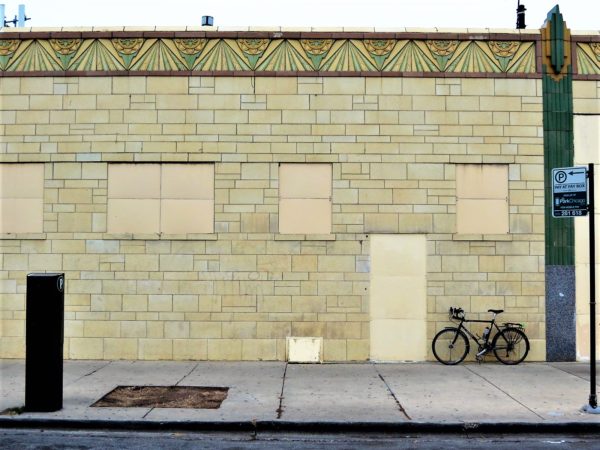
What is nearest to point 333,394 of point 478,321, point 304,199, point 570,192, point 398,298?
point 398,298

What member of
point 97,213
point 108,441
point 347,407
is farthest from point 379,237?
point 108,441

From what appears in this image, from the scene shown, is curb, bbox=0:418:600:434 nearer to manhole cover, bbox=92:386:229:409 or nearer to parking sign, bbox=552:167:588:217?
manhole cover, bbox=92:386:229:409

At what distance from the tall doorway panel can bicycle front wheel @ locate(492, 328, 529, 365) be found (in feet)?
4.43

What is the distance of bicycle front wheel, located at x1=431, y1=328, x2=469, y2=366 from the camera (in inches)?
475

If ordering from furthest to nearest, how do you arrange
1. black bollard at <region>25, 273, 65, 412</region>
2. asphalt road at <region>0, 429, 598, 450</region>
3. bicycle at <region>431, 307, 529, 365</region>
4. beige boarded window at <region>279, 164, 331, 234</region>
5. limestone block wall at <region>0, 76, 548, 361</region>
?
beige boarded window at <region>279, 164, 331, 234</region> → limestone block wall at <region>0, 76, 548, 361</region> → bicycle at <region>431, 307, 529, 365</region> → black bollard at <region>25, 273, 65, 412</region> → asphalt road at <region>0, 429, 598, 450</region>

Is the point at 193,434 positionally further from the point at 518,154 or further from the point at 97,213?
the point at 518,154

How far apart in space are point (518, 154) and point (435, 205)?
1.89 m

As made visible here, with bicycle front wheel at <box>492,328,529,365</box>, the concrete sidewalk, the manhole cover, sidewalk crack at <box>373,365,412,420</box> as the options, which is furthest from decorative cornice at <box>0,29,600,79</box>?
the manhole cover

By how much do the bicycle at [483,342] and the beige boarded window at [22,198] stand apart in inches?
312

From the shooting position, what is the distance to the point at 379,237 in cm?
1245

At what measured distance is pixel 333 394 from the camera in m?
9.48

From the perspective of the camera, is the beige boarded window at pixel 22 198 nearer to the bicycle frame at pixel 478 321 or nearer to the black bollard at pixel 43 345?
the black bollard at pixel 43 345

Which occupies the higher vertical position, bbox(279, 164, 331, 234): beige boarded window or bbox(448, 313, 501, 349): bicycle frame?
bbox(279, 164, 331, 234): beige boarded window

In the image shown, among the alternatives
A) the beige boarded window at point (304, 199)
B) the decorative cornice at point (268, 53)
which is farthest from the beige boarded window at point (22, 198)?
the beige boarded window at point (304, 199)
